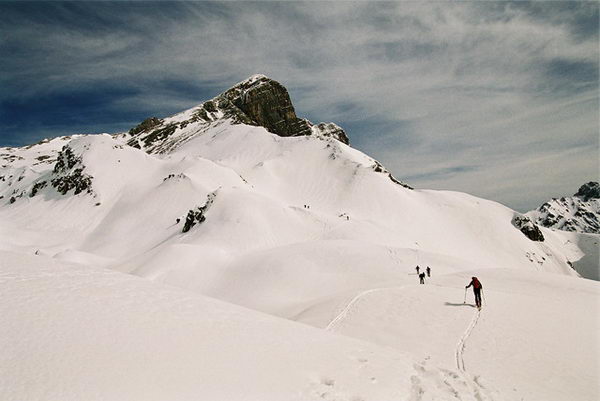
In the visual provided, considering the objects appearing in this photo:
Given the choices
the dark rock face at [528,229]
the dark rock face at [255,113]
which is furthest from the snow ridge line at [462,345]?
the dark rock face at [255,113]

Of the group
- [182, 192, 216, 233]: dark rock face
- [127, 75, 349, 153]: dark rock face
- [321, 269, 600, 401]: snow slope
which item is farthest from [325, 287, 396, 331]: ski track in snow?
[127, 75, 349, 153]: dark rock face

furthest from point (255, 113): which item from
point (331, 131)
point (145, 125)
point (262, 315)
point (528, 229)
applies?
point (262, 315)

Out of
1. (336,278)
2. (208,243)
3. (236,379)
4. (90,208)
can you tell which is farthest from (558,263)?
(90,208)

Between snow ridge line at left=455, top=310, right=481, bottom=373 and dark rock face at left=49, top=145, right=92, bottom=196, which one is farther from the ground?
dark rock face at left=49, top=145, right=92, bottom=196

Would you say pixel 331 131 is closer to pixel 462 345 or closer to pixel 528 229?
pixel 528 229

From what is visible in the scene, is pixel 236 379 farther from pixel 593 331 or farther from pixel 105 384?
pixel 593 331

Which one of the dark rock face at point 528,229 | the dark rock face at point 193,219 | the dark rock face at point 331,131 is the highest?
the dark rock face at point 331,131

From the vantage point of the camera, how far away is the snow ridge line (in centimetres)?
1161

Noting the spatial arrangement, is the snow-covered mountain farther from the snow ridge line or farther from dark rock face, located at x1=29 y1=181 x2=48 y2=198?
dark rock face, located at x1=29 y1=181 x2=48 y2=198

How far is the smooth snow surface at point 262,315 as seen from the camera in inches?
257

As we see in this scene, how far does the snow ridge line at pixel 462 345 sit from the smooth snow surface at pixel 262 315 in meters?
0.12

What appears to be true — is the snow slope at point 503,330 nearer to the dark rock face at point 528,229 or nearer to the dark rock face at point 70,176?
the dark rock face at point 70,176

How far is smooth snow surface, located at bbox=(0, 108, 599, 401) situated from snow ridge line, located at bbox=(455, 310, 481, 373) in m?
0.12

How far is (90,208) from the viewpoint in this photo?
213ft
